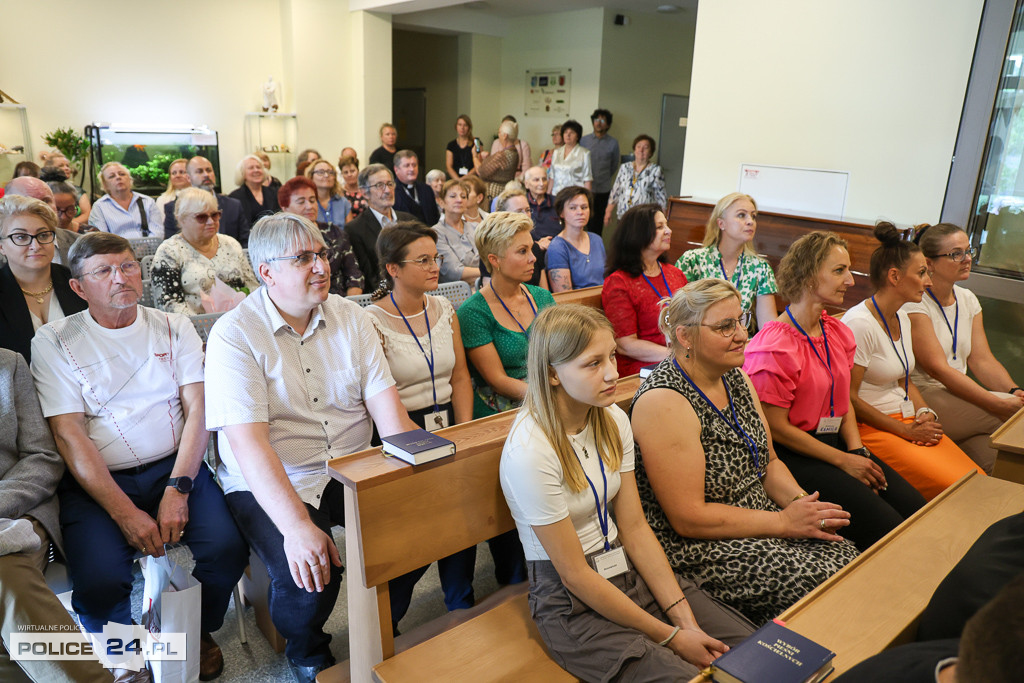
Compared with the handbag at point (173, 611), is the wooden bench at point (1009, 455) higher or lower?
higher

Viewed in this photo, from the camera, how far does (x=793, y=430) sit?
2.44 metres

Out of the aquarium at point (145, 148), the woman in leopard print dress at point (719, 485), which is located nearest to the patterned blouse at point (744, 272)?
the woman in leopard print dress at point (719, 485)

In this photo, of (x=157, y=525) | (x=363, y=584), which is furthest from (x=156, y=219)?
(x=363, y=584)

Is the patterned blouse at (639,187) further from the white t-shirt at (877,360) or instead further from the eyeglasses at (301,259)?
the eyeglasses at (301,259)

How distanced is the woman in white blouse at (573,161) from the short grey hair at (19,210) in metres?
6.18

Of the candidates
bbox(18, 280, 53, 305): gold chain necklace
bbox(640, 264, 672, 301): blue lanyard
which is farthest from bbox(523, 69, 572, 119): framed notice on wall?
bbox(18, 280, 53, 305): gold chain necklace

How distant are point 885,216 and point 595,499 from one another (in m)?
4.21

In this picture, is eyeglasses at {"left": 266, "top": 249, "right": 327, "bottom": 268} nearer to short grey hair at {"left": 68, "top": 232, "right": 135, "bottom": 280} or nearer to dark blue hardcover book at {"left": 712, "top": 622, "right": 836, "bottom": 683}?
short grey hair at {"left": 68, "top": 232, "right": 135, "bottom": 280}

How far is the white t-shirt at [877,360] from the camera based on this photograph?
2852 mm

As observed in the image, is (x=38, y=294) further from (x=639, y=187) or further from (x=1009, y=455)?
(x=639, y=187)

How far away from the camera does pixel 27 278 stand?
2.42m

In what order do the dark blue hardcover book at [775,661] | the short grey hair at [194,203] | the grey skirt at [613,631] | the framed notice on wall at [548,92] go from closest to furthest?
the dark blue hardcover book at [775,661]
the grey skirt at [613,631]
the short grey hair at [194,203]
the framed notice on wall at [548,92]

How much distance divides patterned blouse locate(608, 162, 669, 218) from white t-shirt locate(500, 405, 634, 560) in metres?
5.80

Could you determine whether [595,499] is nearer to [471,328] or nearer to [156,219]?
[471,328]
